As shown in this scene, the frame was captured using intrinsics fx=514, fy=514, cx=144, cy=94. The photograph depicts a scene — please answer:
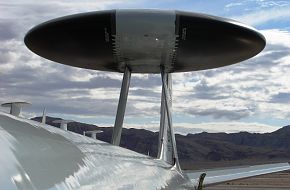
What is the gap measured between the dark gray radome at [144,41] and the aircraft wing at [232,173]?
4441 mm

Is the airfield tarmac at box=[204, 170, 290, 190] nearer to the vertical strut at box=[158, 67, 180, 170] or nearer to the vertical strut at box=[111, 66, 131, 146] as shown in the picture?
the vertical strut at box=[158, 67, 180, 170]

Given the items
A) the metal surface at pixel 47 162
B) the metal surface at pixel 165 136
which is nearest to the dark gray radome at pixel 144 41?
the metal surface at pixel 165 136

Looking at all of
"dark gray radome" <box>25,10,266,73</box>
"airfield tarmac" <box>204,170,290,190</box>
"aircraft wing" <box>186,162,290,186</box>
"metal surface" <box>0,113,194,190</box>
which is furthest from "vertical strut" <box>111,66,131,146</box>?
"airfield tarmac" <box>204,170,290,190</box>

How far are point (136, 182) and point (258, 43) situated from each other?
13.8 m

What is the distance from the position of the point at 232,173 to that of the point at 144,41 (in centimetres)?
558

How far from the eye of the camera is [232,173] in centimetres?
1811

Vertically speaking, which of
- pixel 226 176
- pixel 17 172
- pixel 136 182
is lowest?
pixel 226 176

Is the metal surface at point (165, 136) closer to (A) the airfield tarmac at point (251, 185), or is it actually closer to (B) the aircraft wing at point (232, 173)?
(B) the aircraft wing at point (232, 173)

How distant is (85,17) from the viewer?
17016 mm

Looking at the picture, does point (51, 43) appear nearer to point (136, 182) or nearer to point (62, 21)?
point (62, 21)

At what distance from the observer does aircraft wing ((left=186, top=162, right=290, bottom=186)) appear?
16.7m

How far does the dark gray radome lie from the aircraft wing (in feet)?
14.6

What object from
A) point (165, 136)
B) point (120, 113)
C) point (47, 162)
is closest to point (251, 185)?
point (165, 136)

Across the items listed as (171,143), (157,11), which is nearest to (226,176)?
(171,143)
